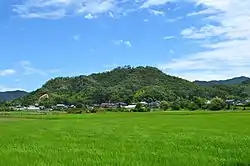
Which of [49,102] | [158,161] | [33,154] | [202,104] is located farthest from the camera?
[49,102]

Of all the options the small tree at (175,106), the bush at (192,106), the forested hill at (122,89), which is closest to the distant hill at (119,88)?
the forested hill at (122,89)

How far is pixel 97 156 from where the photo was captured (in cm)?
1155

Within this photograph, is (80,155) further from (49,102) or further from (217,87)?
(217,87)

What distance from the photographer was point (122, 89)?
127188 millimetres

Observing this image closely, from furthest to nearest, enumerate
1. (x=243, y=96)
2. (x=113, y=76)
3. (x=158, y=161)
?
(x=113, y=76) → (x=243, y=96) → (x=158, y=161)

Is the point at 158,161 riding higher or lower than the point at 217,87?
lower

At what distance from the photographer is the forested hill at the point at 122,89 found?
390ft

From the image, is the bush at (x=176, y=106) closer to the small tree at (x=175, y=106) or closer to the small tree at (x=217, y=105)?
the small tree at (x=175, y=106)

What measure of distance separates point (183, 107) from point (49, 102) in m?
39.1

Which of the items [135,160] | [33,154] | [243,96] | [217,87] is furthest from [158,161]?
[217,87]

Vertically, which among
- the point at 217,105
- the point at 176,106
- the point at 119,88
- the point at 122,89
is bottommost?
the point at 217,105

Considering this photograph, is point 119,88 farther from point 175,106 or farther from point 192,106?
point 192,106

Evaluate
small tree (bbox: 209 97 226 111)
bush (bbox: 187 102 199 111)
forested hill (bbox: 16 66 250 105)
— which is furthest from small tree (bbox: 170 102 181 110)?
forested hill (bbox: 16 66 250 105)

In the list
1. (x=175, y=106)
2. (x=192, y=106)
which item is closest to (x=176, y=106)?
(x=175, y=106)
